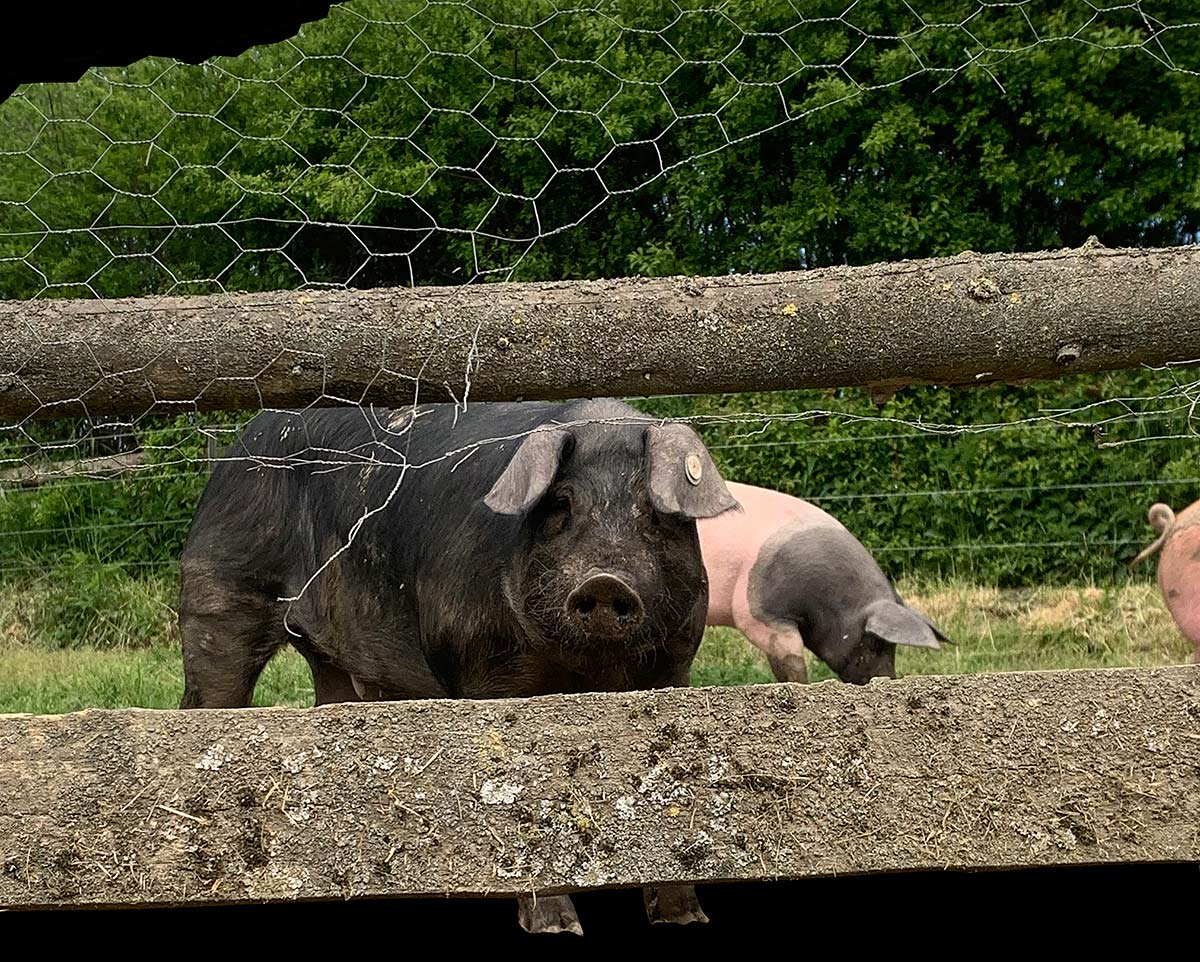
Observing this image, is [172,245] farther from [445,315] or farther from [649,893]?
[445,315]

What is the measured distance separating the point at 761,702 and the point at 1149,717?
0.41m

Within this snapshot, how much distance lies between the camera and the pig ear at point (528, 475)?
10.8ft

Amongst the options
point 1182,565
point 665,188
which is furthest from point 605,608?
point 665,188

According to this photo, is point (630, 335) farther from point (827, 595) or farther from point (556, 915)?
point (827, 595)

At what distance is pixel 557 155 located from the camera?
10531 mm

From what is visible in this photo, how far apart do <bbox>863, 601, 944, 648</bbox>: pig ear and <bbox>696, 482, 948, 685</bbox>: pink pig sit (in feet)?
0.03

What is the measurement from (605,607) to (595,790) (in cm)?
171

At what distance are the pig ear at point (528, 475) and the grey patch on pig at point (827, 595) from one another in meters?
3.38

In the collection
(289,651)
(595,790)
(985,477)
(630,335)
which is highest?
(630,335)

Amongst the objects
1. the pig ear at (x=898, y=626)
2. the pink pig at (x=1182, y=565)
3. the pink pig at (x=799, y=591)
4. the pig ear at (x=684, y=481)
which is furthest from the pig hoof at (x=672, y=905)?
the pink pig at (x=799, y=591)

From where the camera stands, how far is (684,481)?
327cm

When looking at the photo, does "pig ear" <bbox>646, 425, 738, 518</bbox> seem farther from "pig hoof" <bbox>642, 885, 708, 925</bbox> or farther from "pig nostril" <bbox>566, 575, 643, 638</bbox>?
"pig hoof" <bbox>642, 885, 708, 925</bbox>

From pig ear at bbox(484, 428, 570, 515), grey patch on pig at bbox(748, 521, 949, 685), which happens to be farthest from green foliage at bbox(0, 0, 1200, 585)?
pig ear at bbox(484, 428, 570, 515)

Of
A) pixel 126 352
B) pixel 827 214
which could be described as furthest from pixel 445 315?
pixel 827 214
